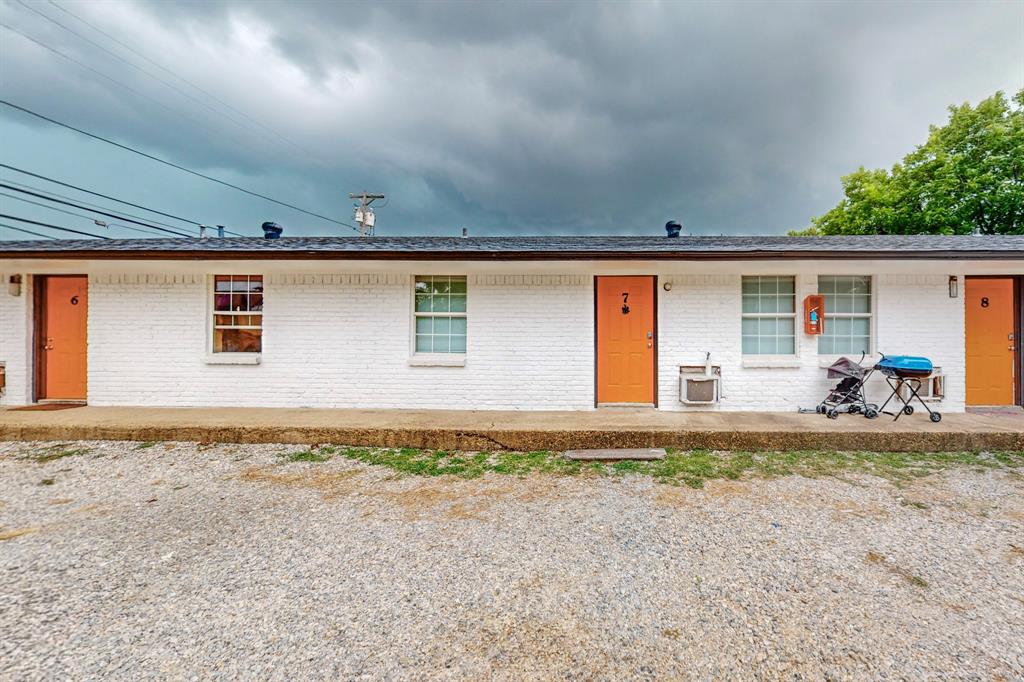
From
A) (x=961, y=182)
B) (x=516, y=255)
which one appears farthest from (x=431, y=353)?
(x=961, y=182)

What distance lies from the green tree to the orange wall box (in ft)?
51.4

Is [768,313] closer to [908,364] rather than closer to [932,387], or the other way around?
[908,364]

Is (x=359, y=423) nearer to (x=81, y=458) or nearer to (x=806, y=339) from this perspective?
(x=81, y=458)

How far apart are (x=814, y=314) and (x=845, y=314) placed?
2.26 ft

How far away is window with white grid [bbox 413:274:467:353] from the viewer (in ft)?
21.9

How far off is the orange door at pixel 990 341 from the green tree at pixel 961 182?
43.8 feet

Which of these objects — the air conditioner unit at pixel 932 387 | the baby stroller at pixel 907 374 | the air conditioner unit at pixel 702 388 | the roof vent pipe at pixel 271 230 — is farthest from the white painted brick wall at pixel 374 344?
the roof vent pipe at pixel 271 230

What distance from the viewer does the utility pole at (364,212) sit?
17109 mm

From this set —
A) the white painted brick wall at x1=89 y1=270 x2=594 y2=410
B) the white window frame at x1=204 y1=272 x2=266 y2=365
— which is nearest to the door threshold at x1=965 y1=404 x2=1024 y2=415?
the white painted brick wall at x1=89 y1=270 x2=594 y2=410

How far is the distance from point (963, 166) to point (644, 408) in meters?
20.3

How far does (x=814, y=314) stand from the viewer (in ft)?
20.2

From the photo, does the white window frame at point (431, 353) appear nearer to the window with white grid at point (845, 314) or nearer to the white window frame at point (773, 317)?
the white window frame at point (773, 317)

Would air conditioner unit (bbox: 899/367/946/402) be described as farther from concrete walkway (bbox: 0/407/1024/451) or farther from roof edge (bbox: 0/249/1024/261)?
roof edge (bbox: 0/249/1024/261)

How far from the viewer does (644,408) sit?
6.42 metres
